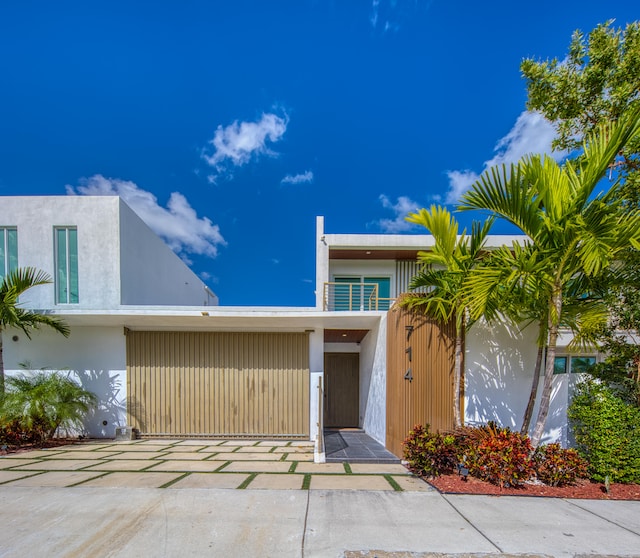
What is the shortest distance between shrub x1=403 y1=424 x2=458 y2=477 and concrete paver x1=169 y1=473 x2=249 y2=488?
2514 millimetres

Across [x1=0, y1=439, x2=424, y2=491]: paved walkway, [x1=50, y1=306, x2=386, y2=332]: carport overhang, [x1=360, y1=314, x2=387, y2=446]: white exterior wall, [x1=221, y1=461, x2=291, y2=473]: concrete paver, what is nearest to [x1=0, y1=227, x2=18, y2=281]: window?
[x1=50, y1=306, x2=386, y2=332]: carport overhang

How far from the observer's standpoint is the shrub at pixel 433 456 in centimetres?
448

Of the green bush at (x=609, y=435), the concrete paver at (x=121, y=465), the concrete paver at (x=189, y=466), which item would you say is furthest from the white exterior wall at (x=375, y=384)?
the concrete paver at (x=121, y=465)

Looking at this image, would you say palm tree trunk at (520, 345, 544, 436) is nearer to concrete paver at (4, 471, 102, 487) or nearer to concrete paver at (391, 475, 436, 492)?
concrete paver at (391, 475, 436, 492)

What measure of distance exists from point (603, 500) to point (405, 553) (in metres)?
3.12

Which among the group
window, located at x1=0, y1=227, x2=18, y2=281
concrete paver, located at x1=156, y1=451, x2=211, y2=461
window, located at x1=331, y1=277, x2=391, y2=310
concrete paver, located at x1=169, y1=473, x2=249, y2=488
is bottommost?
concrete paver, located at x1=156, y1=451, x2=211, y2=461

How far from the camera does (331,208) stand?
10859 millimetres

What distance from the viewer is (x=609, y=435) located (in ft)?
14.6

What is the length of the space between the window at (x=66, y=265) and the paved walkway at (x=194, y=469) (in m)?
3.63

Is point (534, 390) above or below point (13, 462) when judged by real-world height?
above

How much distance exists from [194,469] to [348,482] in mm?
2491

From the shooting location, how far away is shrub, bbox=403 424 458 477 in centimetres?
448

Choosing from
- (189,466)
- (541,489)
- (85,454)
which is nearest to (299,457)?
(189,466)

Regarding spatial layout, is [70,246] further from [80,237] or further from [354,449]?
[354,449]
